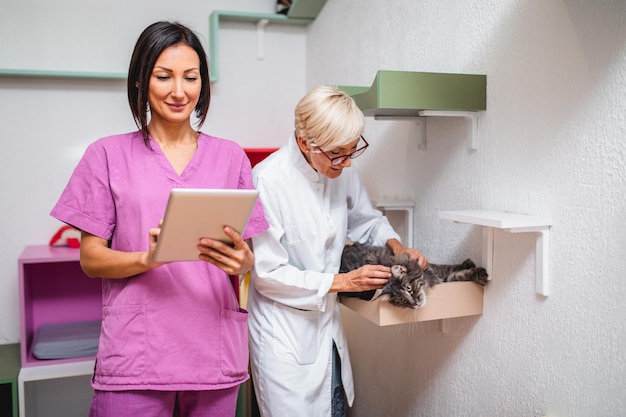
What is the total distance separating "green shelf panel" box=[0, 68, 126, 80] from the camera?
238 centimetres

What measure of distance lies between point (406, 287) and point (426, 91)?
1.60ft

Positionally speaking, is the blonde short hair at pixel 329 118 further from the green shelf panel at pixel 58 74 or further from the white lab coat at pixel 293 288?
the green shelf panel at pixel 58 74

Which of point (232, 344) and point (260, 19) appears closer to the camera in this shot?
point (232, 344)

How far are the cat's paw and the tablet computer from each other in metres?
0.66

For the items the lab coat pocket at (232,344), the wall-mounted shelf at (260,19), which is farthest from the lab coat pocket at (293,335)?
the wall-mounted shelf at (260,19)

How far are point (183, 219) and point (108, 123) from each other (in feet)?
5.69

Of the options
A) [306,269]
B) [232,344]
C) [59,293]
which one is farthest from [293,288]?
[59,293]

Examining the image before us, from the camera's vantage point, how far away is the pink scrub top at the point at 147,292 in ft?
3.95

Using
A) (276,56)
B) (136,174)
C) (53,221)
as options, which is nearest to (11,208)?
(53,221)

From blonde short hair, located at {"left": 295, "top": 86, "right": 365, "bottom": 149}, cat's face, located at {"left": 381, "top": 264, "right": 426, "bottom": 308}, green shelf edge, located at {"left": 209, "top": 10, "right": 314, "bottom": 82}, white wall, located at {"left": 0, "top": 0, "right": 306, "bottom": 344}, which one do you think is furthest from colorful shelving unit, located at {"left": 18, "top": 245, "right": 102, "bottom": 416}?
cat's face, located at {"left": 381, "top": 264, "right": 426, "bottom": 308}

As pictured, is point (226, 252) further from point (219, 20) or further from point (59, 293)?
point (219, 20)

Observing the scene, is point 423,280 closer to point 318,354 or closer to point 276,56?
point 318,354

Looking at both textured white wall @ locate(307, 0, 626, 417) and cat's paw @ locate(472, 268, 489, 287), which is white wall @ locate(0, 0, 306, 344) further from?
cat's paw @ locate(472, 268, 489, 287)

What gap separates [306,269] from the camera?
1596mm
